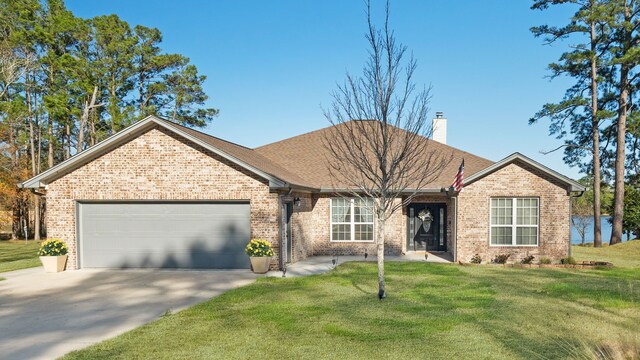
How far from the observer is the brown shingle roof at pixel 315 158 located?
679 inches

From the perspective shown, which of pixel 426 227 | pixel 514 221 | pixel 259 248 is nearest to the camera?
pixel 259 248

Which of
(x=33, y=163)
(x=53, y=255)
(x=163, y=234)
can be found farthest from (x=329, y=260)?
(x=33, y=163)

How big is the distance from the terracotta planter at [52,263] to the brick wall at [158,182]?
0.41m

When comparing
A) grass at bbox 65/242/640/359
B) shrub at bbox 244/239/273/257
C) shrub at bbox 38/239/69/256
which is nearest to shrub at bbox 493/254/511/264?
grass at bbox 65/242/640/359

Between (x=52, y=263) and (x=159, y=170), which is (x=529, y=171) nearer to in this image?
(x=159, y=170)

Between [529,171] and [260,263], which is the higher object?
[529,171]

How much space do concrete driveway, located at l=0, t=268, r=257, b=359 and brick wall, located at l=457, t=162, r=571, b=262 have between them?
8.51 meters

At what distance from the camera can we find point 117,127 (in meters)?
34.2

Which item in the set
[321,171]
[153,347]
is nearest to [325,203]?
[321,171]

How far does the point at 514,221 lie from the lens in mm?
15227

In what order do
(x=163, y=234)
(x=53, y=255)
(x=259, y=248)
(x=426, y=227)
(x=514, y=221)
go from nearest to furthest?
(x=259, y=248) → (x=53, y=255) → (x=163, y=234) → (x=514, y=221) → (x=426, y=227)

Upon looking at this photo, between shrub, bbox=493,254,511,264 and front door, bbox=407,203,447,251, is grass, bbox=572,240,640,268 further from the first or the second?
front door, bbox=407,203,447,251

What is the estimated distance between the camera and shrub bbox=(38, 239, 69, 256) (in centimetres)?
1293

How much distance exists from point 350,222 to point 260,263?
5817 millimetres
